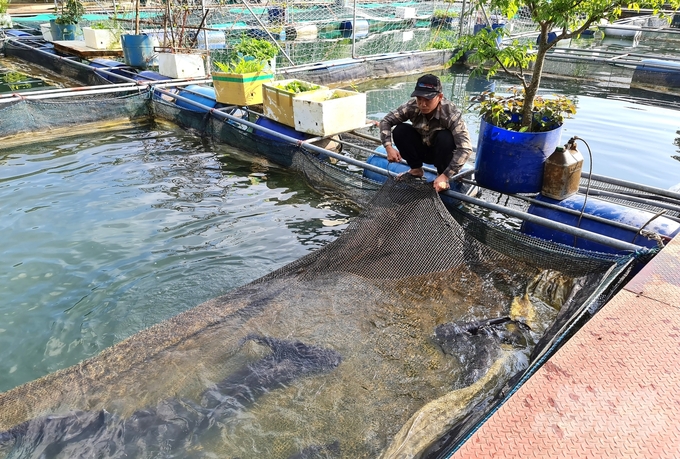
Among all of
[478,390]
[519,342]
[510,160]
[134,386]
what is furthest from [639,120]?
[134,386]

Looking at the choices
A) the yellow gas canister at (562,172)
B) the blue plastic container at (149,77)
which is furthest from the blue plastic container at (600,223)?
the blue plastic container at (149,77)

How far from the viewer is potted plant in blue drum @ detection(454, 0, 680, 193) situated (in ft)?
13.2

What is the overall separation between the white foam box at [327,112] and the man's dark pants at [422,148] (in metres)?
1.74

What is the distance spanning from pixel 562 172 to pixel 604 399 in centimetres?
256

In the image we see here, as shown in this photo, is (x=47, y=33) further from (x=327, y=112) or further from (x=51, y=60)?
(x=327, y=112)

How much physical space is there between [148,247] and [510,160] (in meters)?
3.76

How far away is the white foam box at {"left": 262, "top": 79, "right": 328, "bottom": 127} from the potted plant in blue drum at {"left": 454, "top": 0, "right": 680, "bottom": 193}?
2955 millimetres

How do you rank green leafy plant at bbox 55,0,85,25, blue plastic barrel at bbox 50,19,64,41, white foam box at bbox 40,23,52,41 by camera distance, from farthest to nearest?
white foam box at bbox 40,23,52,41 < blue plastic barrel at bbox 50,19,64,41 < green leafy plant at bbox 55,0,85,25

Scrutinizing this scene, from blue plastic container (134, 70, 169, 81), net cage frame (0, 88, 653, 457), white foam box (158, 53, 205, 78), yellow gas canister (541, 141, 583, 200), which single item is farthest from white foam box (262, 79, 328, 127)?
blue plastic container (134, 70, 169, 81)

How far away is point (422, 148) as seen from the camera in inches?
191

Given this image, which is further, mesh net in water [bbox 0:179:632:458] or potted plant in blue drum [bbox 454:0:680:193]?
potted plant in blue drum [bbox 454:0:680:193]

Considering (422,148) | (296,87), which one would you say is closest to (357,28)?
(296,87)

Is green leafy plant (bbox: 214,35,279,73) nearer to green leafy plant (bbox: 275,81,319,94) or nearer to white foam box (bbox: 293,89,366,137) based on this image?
green leafy plant (bbox: 275,81,319,94)

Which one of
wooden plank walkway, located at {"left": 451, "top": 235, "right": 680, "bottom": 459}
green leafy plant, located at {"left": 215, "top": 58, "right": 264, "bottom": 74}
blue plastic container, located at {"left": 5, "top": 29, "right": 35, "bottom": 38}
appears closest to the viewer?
wooden plank walkway, located at {"left": 451, "top": 235, "right": 680, "bottom": 459}
